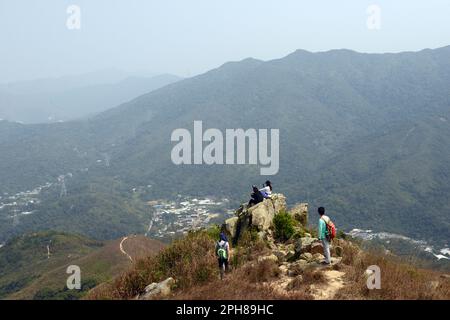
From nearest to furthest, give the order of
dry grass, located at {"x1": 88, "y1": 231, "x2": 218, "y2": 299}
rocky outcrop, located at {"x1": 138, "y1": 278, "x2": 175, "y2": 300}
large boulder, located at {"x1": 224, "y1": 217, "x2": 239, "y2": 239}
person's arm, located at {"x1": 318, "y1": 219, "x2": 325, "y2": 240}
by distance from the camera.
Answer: rocky outcrop, located at {"x1": 138, "y1": 278, "x2": 175, "y2": 300}
dry grass, located at {"x1": 88, "y1": 231, "x2": 218, "y2": 299}
person's arm, located at {"x1": 318, "y1": 219, "x2": 325, "y2": 240}
large boulder, located at {"x1": 224, "y1": 217, "x2": 239, "y2": 239}

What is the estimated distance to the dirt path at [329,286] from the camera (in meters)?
10.3

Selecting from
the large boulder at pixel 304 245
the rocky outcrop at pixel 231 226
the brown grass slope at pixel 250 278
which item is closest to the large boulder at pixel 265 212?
the rocky outcrop at pixel 231 226

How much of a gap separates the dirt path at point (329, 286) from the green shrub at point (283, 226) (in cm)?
603

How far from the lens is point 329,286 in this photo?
10914mm

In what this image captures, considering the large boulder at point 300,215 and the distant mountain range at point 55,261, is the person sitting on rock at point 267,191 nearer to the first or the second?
the large boulder at point 300,215

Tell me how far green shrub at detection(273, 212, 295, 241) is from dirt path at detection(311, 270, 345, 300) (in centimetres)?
603

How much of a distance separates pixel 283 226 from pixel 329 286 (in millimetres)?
7286

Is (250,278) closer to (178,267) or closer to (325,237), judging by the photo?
(178,267)

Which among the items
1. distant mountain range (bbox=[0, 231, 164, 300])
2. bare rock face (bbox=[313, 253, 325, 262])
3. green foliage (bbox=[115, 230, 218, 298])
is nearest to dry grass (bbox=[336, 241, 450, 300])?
bare rock face (bbox=[313, 253, 325, 262])

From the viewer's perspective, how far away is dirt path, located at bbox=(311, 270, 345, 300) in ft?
33.9

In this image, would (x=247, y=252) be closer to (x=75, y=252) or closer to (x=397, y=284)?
(x=397, y=284)

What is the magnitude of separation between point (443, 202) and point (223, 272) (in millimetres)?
200390

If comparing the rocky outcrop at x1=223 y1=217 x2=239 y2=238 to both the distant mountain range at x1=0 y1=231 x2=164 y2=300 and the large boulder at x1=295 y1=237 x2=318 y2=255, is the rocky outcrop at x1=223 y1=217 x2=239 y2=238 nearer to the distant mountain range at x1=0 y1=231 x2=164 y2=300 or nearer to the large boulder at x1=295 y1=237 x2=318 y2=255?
the large boulder at x1=295 y1=237 x2=318 y2=255

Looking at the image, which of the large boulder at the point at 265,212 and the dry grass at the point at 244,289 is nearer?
the dry grass at the point at 244,289
